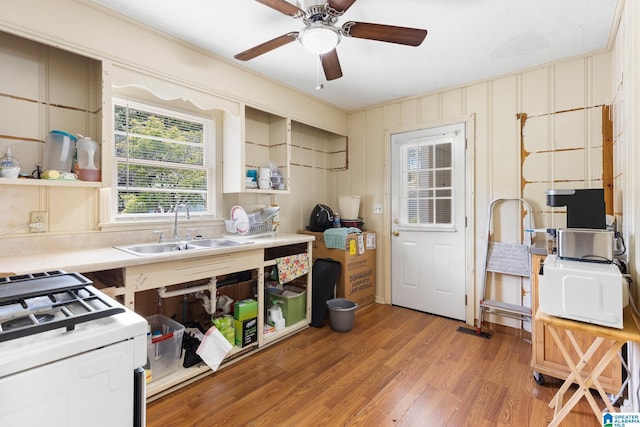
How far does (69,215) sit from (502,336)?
360 centimetres

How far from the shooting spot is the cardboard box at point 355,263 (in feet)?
10.8

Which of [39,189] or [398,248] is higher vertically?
[39,189]

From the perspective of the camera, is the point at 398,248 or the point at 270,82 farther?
the point at 398,248

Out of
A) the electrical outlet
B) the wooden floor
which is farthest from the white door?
the electrical outlet

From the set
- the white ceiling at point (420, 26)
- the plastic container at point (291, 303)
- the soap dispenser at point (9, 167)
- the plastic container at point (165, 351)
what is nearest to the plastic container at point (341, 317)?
the plastic container at point (291, 303)

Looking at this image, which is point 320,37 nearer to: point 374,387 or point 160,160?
point 160,160

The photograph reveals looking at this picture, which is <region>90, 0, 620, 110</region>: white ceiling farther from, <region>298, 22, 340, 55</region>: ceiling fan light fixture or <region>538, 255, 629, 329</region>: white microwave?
<region>538, 255, 629, 329</region>: white microwave

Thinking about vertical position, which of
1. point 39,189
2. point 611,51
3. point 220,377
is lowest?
point 220,377

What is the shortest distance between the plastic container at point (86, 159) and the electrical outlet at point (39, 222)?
341 mm

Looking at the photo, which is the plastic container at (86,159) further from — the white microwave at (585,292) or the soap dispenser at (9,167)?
the white microwave at (585,292)

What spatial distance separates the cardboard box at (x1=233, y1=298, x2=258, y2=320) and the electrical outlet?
135cm

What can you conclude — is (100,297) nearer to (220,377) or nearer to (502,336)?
(220,377)

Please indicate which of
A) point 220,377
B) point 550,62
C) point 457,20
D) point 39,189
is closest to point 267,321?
point 220,377

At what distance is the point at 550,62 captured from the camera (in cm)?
262
